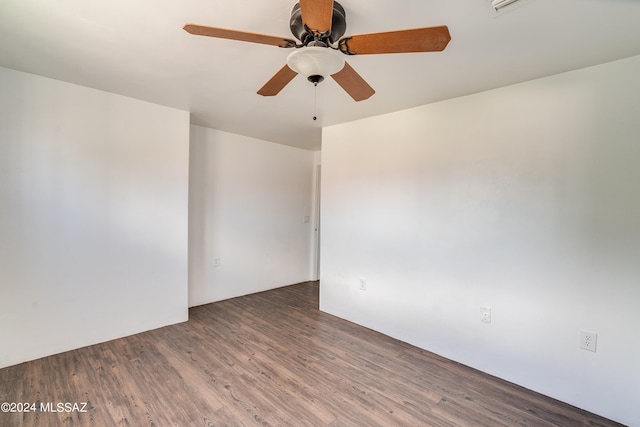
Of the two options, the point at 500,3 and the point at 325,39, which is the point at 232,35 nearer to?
the point at 325,39

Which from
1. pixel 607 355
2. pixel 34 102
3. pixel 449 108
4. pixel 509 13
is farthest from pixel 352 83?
pixel 34 102

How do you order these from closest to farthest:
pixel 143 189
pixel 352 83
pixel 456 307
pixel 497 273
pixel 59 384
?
pixel 352 83 → pixel 59 384 → pixel 497 273 → pixel 456 307 → pixel 143 189

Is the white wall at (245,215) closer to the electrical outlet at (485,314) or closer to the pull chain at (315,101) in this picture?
the pull chain at (315,101)

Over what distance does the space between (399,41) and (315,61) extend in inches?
14.5

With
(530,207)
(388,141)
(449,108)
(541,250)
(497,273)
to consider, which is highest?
(449,108)

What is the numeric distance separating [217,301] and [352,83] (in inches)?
136

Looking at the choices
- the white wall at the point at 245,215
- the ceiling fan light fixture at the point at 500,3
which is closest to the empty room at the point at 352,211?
the ceiling fan light fixture at the point at 500,3

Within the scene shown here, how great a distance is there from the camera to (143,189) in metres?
2.90

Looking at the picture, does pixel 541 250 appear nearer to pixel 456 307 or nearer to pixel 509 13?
pixel 456 307

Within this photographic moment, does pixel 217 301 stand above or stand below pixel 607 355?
below

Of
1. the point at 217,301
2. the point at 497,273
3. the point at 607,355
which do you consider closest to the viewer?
the point at 607,355

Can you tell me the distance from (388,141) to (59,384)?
3.47 meters

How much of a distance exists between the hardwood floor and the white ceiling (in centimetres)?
236

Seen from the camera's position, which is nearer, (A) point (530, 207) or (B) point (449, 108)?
(A) point (530, 207)
